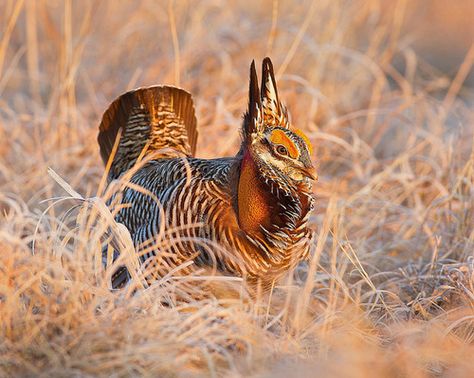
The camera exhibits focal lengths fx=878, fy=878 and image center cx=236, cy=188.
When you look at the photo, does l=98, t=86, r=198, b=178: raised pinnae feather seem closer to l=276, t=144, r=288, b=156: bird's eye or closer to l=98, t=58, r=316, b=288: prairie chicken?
l=98, t=58, r=316, b=288: prairie chicken

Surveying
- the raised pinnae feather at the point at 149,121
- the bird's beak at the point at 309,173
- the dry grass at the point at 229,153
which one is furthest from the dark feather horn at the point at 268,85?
the raised pinnae feather at the point at 149,121

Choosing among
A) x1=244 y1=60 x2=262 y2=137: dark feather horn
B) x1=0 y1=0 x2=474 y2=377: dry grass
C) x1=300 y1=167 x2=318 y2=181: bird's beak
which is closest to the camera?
x1=0 y1=0 x2=474 y2=377: dry grass

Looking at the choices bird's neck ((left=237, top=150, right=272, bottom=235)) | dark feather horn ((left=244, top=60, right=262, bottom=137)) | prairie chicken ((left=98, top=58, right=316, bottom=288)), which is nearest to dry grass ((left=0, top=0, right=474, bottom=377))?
prairie chicken ((left=98, top=58, right=316, bottom=288))

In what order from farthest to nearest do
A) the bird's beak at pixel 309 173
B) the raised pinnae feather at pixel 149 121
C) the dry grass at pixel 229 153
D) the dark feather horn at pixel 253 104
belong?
the raised pinnae feather at pixel 149 121 < the dark feather horn at pixel 253 104 < the bird's beak at pixel 309 173 < the dry grass at pixel 229 153

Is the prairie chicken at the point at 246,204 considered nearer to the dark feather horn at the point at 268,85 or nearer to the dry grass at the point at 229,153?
the dark feather horn at the point at 268,85

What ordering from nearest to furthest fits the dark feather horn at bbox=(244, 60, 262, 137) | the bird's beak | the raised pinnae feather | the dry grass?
1. the dry grass
2. the bird's beak
3. the dark feather horn at bbox=(244, 60, 262, 137)
4. the raised pinnae feather

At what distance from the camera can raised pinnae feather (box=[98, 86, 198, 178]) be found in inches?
171

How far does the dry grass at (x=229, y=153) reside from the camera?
2.83 m

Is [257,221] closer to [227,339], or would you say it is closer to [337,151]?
[227,339]

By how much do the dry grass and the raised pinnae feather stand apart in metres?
0.31

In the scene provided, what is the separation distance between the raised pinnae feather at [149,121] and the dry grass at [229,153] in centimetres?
31

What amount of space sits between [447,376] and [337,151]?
106 inches

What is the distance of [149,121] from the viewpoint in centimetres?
436

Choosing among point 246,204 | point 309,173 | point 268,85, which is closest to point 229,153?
point 268,85
